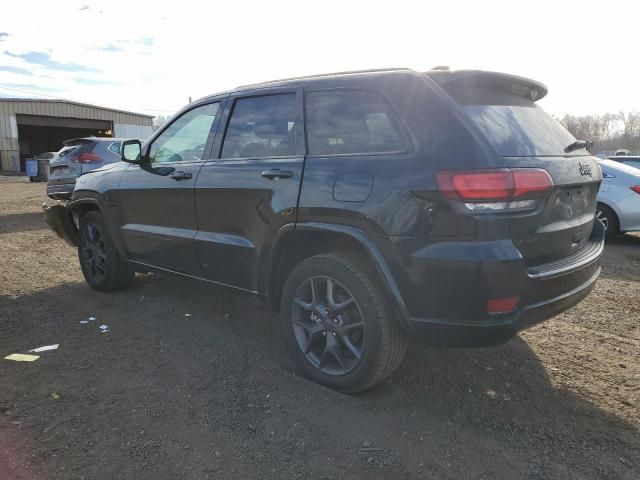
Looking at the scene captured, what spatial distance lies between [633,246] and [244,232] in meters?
7.05

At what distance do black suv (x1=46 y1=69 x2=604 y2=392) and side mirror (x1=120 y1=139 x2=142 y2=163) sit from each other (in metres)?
0.84

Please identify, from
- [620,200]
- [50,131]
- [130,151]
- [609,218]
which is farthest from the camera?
[50,131]

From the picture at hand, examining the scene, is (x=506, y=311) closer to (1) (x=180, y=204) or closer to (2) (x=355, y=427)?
(2) (x=355, y=427)

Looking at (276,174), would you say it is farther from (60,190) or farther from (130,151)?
(60,190)

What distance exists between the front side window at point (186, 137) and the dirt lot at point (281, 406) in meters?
1.41

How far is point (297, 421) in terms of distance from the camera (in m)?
2.73

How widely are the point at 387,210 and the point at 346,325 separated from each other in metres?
0.77

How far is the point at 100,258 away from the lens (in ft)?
16.7

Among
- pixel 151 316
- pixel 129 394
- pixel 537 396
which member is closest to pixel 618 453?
pixel 537 396

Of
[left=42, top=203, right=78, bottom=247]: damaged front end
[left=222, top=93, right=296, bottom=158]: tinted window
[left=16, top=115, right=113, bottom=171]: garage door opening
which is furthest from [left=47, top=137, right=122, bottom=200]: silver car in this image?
[left=16, top=115, right=113, bottom=171]: garage door opening

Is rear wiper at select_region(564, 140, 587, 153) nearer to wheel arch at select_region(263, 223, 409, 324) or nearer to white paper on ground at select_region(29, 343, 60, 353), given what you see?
wheel arch at select_region(263, 223, 409, 324)

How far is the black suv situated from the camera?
2.44 metres

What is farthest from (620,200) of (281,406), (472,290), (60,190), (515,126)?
(60,190)

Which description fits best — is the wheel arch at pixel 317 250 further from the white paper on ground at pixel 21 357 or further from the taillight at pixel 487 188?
the white paper on ground at pixel 21 357
